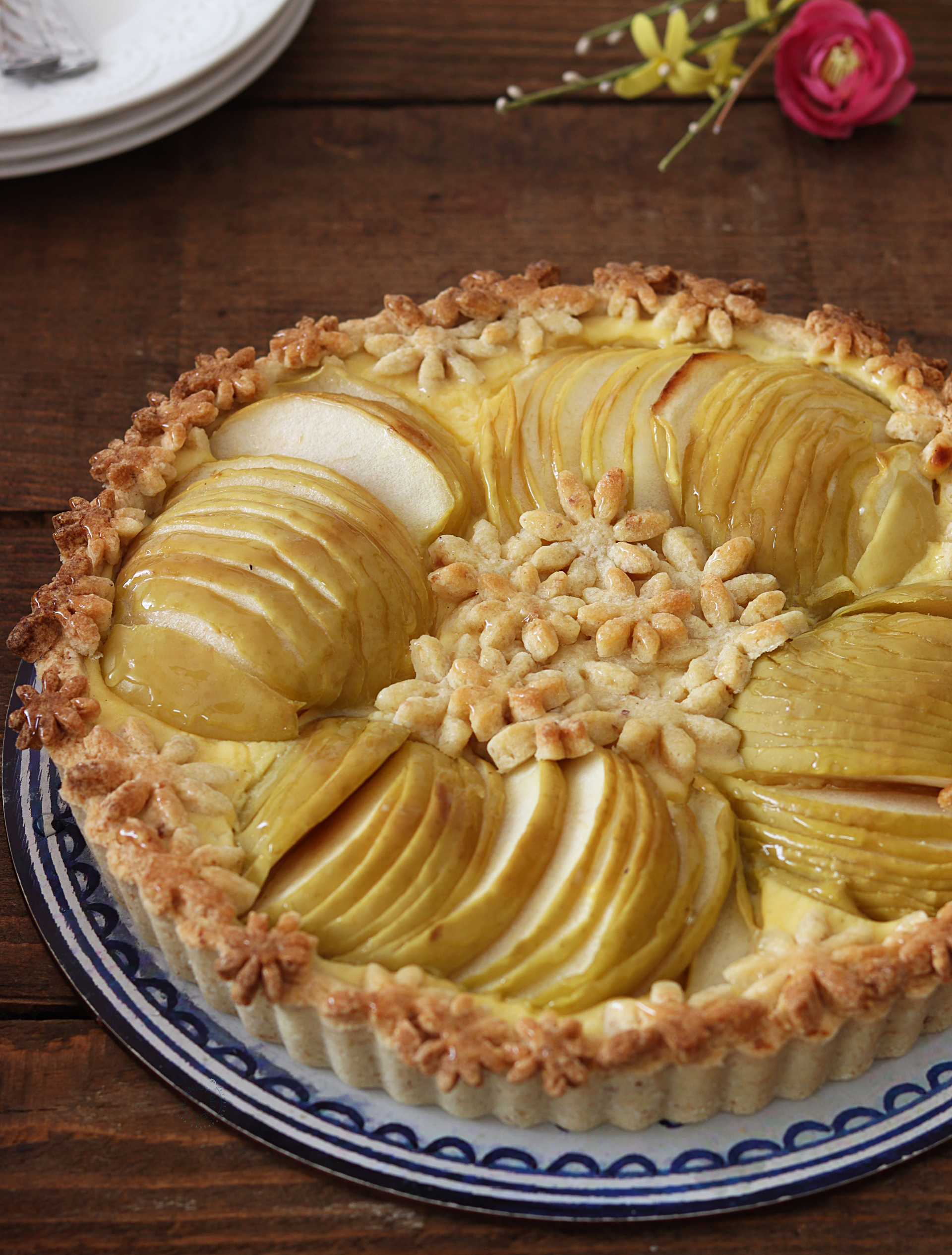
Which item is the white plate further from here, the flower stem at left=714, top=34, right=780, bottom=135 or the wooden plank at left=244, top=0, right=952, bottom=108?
the flower stem at left=714, top=34, right=780, bottom=135

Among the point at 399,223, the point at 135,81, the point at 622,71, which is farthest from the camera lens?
the point at 622,71

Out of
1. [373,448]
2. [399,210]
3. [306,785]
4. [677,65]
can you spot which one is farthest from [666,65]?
[306,785]

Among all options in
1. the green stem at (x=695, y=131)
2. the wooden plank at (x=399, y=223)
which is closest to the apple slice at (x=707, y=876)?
the wooden plank at (x=399, y=223)

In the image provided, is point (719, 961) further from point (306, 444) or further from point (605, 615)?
point (306, 444)

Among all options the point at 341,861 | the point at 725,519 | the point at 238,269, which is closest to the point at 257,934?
the point at 341,861

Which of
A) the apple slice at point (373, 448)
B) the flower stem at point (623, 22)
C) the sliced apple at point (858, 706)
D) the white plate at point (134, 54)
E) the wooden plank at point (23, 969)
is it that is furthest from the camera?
the flower stem at point (623, 22)

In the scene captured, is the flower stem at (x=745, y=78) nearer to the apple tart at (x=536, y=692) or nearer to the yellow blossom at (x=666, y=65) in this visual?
the yellow blossom at (x=666, y=65)

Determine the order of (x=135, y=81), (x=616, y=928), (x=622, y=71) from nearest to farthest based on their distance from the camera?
(x=616, y=928) < (x=135, y=81) < (x=622, y=71)

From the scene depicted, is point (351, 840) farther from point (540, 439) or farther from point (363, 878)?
point (540, 439)
